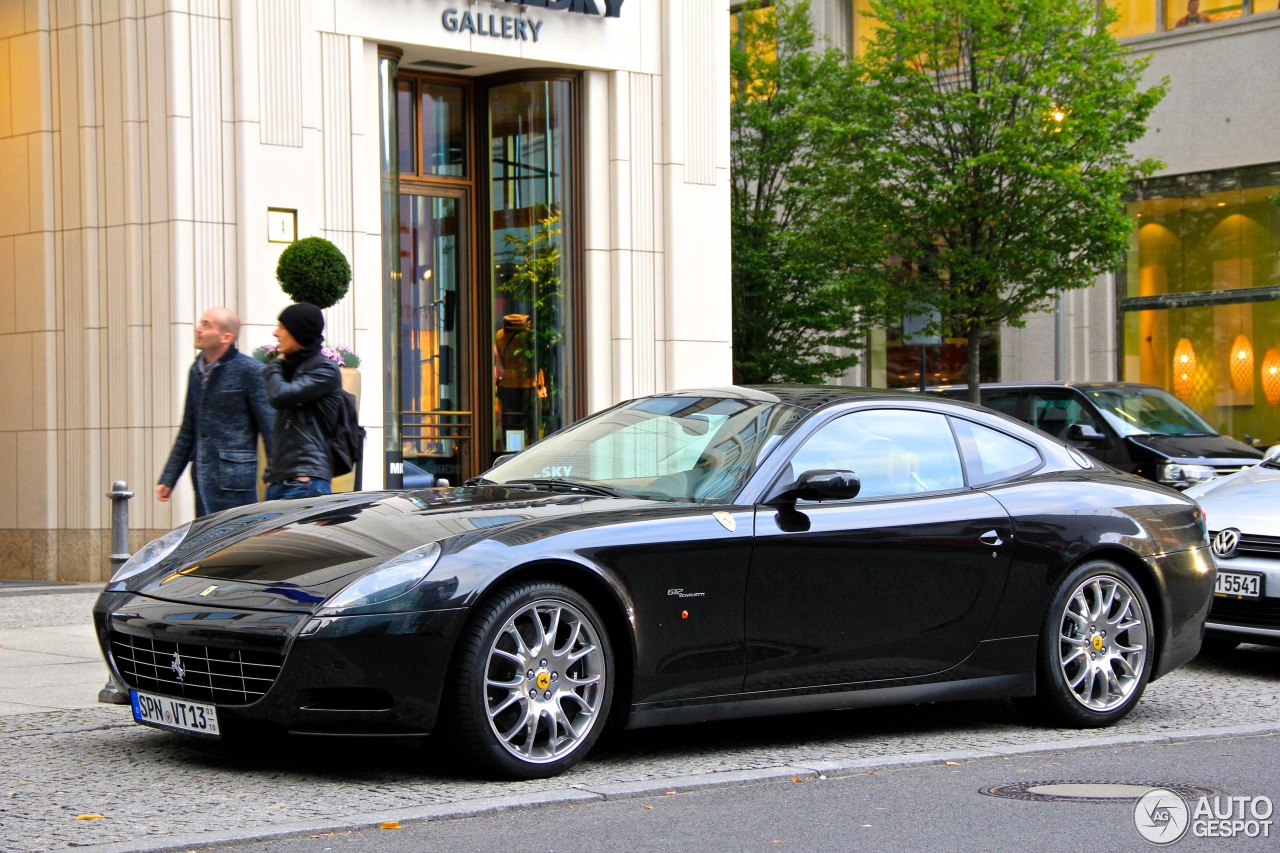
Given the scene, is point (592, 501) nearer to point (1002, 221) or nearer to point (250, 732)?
point (250, 732)

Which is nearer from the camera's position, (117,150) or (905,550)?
(905,550)

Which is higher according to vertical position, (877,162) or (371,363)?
(877,162)

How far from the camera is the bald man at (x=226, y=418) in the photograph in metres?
7.86

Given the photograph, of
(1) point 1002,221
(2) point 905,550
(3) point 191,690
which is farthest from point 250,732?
(1) point 1002,221

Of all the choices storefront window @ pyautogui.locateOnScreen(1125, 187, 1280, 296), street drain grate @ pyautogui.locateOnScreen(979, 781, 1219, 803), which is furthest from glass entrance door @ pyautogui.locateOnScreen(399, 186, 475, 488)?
storefront window @ pyautogui.locateOnScreen(1125, 187, 1280, 296)

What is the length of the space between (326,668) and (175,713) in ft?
2.41

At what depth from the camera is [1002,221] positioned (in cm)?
2267

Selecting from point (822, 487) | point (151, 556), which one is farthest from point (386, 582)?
point (822, 487)

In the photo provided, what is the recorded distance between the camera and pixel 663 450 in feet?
21.9

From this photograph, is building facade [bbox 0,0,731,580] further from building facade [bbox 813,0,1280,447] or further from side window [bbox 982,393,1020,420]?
building facade [bbox 813,0,1280,447]

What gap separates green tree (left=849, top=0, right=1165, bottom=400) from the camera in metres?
21.8

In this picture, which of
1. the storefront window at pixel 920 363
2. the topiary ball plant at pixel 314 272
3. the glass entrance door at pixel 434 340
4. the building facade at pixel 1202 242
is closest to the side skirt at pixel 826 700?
the topiary ball plant at pixel 314 272

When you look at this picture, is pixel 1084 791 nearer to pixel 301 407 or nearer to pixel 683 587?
pixel 683 587

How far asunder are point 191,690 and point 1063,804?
297cm
